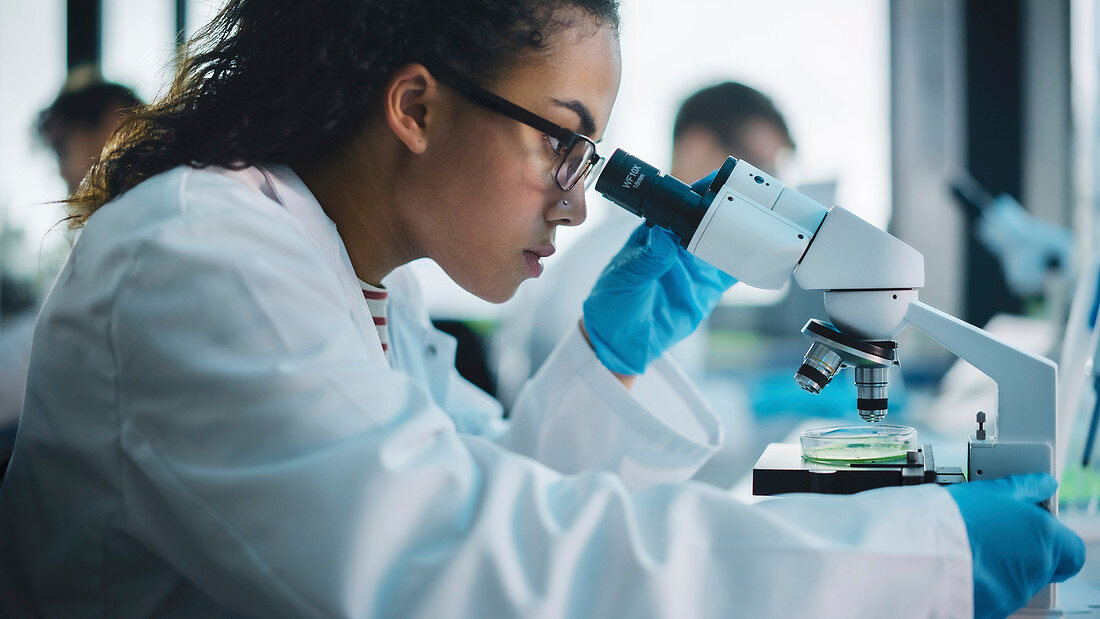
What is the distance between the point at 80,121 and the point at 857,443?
264 centimetres

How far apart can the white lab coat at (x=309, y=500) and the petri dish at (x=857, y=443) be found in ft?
0.81

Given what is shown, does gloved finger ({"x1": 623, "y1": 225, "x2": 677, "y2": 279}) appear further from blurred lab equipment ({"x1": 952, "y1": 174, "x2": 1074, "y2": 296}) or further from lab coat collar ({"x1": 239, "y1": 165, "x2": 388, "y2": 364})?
blurred lab equipment ({"x1": 952, "y1": 174, "x2": 1074, "y2": 296})

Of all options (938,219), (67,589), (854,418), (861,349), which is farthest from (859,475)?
(938,219)

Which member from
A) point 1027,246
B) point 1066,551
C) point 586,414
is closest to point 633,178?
point 586,414

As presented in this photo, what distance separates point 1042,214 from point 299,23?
12.3ft

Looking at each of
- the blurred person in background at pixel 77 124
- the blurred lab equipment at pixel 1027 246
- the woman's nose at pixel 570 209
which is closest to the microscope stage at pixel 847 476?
the woman's nose at pixel 570 209

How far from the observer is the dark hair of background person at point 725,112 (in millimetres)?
2586

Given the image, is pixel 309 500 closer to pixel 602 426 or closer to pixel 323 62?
pixel 323 62

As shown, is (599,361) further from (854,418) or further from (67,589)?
(854,418)

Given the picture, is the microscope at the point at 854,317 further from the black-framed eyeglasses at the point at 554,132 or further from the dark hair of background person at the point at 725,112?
the dark hair of background person at the point at 725,112

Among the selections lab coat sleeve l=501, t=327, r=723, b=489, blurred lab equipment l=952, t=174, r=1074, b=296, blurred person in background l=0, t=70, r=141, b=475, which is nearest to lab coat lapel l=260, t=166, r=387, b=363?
lab coat sleeve l=501, t=327, r=723, b=489

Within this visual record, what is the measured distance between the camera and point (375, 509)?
27.5 inches

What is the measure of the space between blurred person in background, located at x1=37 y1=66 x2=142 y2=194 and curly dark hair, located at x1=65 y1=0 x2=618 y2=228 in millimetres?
1745

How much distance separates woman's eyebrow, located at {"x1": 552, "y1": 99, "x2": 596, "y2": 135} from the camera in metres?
1.11
